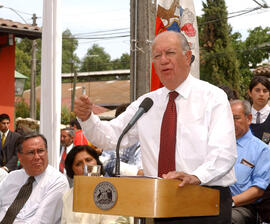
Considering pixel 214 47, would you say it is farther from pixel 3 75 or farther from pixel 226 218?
pixel 226 218

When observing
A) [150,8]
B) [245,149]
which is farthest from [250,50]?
[245,149]

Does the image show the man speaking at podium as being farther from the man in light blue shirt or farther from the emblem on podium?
the man in light blue shirt

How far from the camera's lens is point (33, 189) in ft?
16.5

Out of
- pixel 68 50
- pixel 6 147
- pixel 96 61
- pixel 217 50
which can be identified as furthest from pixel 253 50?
pixel 68 50

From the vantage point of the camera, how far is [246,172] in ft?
14.7

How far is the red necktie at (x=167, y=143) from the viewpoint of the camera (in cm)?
288

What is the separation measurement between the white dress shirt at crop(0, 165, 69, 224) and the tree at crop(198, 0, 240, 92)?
28.1 m

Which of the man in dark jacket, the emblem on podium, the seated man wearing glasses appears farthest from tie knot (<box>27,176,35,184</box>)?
the man in dark jacket

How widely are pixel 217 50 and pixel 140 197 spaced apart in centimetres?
3289

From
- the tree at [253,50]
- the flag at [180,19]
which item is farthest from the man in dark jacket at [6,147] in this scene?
the tree at [253,50]

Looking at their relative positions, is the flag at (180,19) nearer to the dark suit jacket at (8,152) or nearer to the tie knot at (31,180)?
the tie knot at (31,180)

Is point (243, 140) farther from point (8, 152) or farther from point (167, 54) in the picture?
point (8, 152)

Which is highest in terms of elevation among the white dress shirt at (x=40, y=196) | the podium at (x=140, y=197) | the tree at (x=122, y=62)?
the tree at (x=122, y=62)

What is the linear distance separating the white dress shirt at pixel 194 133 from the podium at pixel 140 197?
0.48ft
